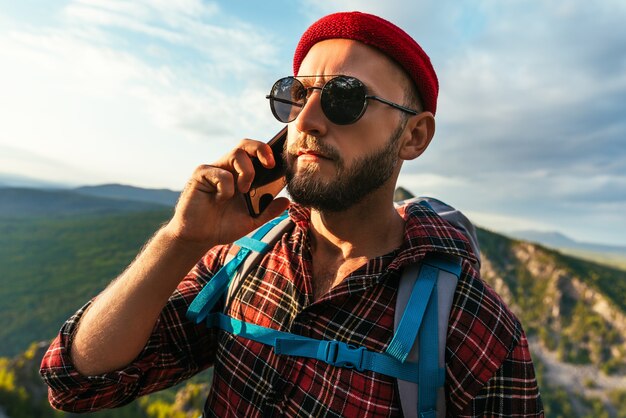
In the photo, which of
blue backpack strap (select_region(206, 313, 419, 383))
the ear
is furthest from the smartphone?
the ear

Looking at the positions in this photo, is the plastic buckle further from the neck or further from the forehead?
the forehead

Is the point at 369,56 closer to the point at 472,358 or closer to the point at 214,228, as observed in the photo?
the point at 214,228

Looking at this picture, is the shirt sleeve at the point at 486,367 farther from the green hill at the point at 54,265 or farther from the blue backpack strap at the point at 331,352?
the green hill at the point at 54,265

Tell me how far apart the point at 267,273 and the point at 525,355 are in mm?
1843

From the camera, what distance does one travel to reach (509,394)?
230 cm

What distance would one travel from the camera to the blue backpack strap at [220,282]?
2.90 m

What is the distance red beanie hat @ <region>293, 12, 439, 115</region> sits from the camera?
3.02 metres

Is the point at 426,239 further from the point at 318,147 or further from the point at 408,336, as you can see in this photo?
the point at 318,147

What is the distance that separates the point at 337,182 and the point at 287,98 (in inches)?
36.1

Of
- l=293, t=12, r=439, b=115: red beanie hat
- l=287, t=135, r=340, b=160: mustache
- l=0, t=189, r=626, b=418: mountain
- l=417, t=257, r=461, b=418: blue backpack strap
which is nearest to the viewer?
l=417, t=257, r=461, b=418: blue backpack strap

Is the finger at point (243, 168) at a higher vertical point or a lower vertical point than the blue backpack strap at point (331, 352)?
higher

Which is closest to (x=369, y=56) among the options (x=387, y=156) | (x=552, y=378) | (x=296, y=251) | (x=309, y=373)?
(x=387, y=156)

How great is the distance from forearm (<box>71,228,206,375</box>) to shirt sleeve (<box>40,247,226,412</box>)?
0.08m

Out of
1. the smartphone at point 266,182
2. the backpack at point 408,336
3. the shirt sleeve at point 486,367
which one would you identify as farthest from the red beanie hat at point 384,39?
the shirt sleeve at point 486,367
